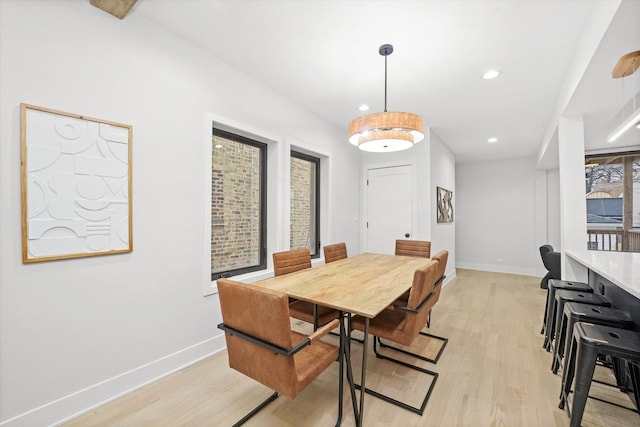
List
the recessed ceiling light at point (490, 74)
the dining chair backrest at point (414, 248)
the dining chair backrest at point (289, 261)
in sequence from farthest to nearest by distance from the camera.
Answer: the dining chair backrest at point (414, 248)
the recessed ceiling light at point (490, 74)
the dining chair backrest at point (289, 261)

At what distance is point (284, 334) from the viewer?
4.15 feet

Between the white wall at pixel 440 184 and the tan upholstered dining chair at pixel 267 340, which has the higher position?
the white wall at pixel 440 184

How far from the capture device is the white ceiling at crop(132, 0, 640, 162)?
1925mm

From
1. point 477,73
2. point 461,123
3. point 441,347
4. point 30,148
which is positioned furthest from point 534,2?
point 30,148

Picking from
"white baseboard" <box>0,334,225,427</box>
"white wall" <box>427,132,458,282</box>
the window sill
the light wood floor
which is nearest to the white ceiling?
"white wall" <box>427,132,458,282</box>

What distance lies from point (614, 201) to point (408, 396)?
523 centimetres

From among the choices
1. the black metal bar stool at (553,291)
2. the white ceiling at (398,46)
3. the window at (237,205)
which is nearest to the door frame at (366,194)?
the white ceiling at (398,46)

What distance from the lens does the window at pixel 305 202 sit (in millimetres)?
3775

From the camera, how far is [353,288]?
1.92 metres

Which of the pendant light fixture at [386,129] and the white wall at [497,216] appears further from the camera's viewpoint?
the white wall at [497,216]

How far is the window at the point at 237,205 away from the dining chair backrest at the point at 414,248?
1755 millimetres

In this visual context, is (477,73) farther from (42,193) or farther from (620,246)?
(620,246)

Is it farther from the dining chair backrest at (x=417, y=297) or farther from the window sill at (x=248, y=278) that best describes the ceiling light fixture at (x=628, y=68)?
the window sill at (x=248, y=278)

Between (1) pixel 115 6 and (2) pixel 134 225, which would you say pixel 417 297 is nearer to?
(2) pixel 134 225
